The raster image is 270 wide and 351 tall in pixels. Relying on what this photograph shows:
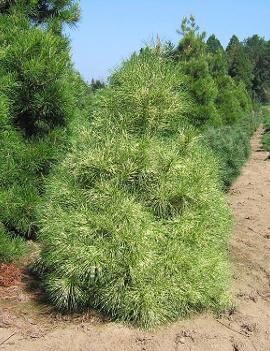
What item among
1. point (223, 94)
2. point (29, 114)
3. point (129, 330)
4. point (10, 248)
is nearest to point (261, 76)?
point (223, 94)

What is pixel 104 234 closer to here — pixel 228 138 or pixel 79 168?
pixel 79 168

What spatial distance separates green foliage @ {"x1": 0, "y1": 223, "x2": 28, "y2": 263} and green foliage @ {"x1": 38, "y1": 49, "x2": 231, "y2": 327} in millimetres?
526

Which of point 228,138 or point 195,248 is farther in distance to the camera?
point 228,138

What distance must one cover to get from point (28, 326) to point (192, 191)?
6.39 feet

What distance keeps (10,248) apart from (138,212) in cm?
168

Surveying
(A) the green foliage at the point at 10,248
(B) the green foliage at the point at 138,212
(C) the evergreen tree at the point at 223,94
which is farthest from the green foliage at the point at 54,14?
(C) the evergreen tree at the point at 223,94

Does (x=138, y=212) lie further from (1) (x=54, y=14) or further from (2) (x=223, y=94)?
(2) (x=223, y=94)

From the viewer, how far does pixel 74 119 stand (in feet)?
20.9

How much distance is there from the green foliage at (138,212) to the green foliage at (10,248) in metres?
0.53

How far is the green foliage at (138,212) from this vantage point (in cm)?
434

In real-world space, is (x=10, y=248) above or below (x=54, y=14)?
below

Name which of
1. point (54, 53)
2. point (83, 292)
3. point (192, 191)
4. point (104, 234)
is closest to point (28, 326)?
point (83, 292)

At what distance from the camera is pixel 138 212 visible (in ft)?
14.8

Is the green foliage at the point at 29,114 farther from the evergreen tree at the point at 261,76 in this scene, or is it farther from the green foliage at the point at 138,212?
the evergreen tree at the point at 261,76
